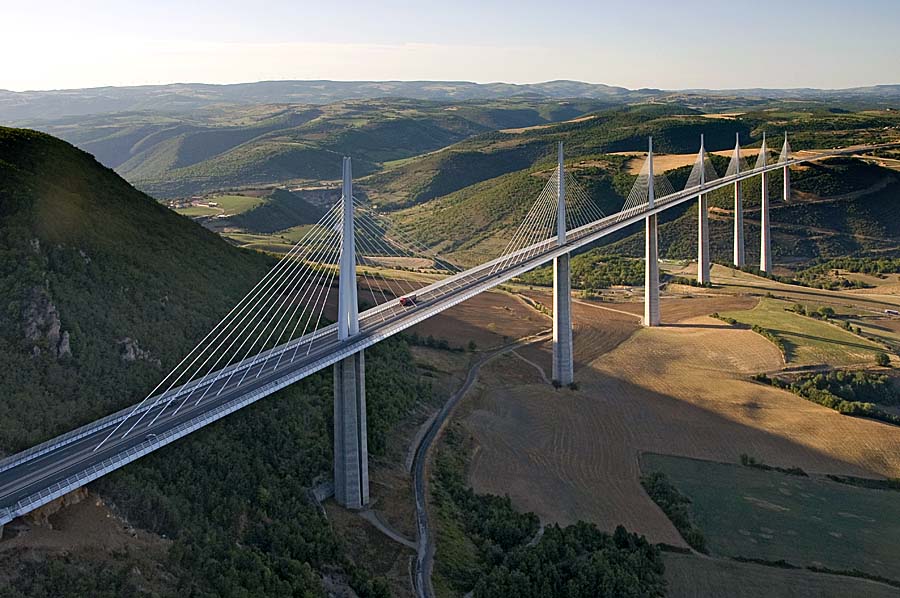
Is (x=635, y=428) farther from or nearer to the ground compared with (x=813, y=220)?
nearer to the ground

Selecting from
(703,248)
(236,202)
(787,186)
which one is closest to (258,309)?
(703,248)

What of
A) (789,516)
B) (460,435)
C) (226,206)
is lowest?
(789,516)

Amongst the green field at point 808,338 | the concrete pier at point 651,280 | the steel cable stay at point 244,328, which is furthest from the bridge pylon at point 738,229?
the steel cable stay at point 244,328

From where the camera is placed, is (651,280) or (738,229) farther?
(738,229)

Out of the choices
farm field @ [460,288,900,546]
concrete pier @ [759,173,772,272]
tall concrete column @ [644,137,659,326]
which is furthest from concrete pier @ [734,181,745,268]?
farm field @ [460,288,900,546]

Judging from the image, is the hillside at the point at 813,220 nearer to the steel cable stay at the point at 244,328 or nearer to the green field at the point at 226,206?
the green field at the point at 226,206

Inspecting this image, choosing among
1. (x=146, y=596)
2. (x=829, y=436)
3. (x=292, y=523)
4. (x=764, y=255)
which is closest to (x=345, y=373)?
(x=292, y=523)

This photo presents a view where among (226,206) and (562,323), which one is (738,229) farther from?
(226,206)
